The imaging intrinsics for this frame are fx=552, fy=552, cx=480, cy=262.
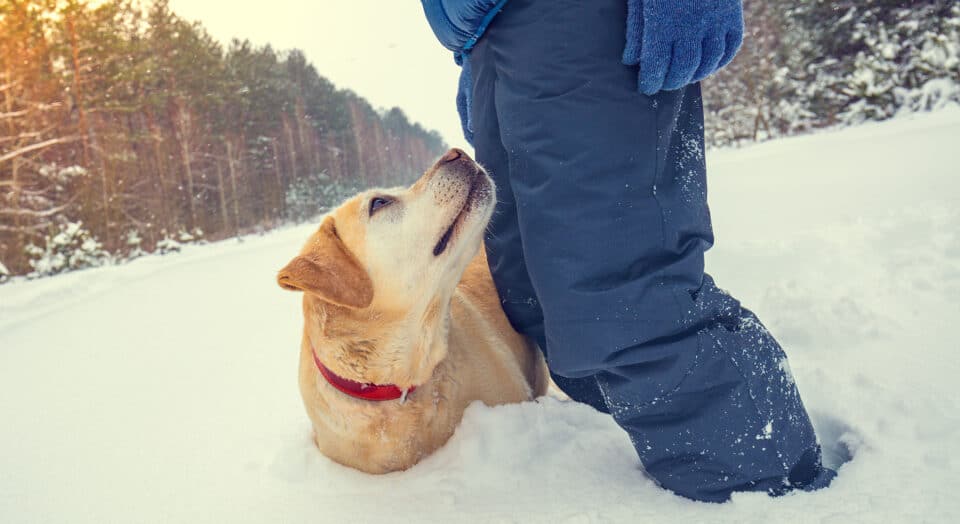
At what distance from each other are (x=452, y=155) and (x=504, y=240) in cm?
39

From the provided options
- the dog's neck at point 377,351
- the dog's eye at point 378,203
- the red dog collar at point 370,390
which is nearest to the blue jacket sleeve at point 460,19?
the dog's eye at point 378,203

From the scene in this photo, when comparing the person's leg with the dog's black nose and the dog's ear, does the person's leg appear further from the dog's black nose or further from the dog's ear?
Answer: the dog's ear

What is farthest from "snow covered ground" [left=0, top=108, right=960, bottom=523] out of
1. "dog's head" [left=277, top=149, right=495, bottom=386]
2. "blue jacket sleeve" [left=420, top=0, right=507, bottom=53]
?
"blue jacket sleeve" [left=420, top=0, right=507, bottom=53]

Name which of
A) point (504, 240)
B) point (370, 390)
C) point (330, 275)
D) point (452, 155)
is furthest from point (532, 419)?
point (452, 155)

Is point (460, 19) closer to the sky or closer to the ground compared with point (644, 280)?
closer to the sky

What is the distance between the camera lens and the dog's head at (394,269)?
196 centimetres

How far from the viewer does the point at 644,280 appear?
144cm

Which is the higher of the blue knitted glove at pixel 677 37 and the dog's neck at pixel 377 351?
the blue knitted glove at pixel 677 37

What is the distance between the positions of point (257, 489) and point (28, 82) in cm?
1906

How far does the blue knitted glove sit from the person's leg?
53cm

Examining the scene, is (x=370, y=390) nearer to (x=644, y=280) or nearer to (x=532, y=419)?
(x=532, y=419)

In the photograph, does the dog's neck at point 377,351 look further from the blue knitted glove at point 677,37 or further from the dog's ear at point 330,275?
the blue knitted glove at point 677,37

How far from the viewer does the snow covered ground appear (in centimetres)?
144

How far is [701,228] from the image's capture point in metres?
1.53
